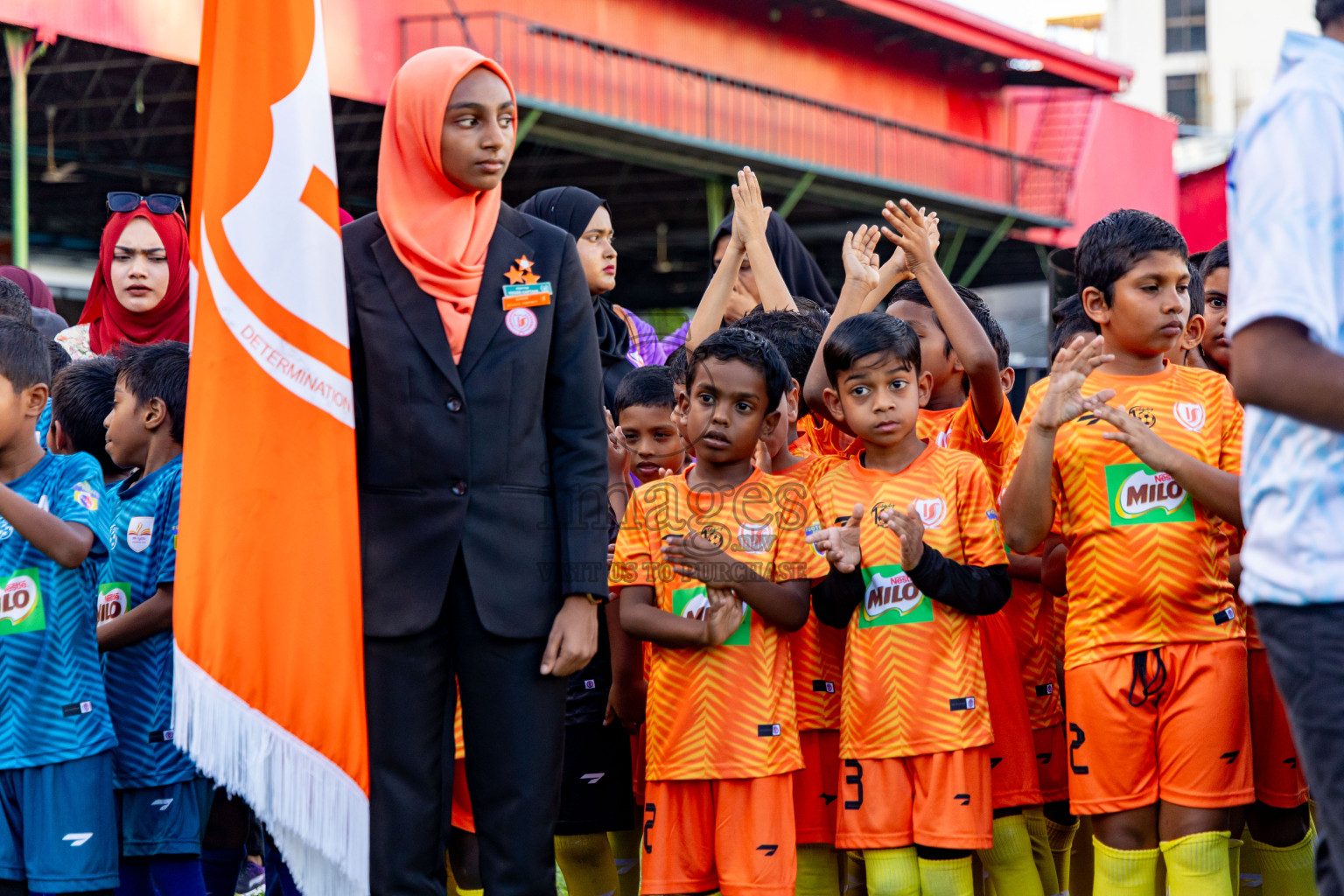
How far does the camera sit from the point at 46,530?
346 cm

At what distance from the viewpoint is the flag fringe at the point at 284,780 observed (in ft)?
9.36

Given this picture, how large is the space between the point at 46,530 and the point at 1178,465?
2.75 metres

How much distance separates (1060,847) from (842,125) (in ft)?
53.7

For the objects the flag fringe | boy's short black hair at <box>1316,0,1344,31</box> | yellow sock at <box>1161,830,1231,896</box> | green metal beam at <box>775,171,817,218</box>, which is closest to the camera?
boy's short black hair at <box>1316,0,1344,31</box>

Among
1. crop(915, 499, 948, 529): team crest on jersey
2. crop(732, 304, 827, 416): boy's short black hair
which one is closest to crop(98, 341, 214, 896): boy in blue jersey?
crop(732, 304, 827, 416): boy's short black hair

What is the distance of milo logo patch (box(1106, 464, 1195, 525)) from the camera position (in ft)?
11.3

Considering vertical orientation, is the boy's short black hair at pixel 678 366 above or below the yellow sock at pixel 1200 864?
above

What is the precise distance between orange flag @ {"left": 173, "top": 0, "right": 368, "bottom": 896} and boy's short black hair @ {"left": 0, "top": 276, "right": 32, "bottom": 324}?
183cm

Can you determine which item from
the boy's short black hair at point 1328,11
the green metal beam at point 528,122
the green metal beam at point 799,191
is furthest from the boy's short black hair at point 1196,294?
the green metal beam at point 799,191

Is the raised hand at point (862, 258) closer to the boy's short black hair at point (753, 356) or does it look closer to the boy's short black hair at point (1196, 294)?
the boy's short black hair at point (753, 356)

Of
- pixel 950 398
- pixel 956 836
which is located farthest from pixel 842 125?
pixel 956 836

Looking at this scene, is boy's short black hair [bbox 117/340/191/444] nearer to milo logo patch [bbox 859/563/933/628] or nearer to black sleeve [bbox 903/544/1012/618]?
milo logo patch [bbox 859/563/933/628]

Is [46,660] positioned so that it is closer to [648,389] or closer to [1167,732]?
[648,389]

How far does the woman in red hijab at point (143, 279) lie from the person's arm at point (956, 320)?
2682 millimetres
